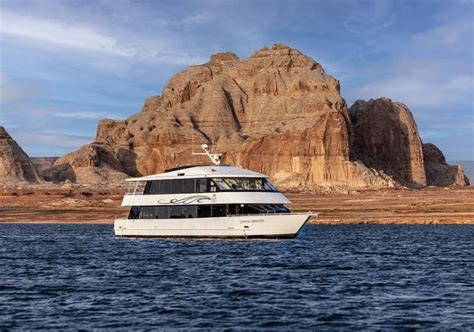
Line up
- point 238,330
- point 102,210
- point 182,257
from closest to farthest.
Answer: point 238,330 → point 182,257 → point 102,210

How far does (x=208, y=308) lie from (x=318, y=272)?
1278 centimetres

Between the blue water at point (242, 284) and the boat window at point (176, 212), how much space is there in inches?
104

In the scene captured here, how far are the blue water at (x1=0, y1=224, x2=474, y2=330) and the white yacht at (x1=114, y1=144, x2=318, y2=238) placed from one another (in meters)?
1.24

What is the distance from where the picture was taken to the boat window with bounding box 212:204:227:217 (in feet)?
209

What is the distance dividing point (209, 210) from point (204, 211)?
1.70 feet

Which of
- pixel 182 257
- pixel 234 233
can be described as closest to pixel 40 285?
pixel 182 257

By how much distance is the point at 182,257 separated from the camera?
2050 inches

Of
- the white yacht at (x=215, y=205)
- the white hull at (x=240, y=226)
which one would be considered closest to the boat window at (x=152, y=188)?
the white yacht at (x=215, y=205)

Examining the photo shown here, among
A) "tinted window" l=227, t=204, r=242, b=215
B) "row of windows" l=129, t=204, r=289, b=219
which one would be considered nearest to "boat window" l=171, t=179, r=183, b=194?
"row of windows" l=129, t=204, r=289, b=219

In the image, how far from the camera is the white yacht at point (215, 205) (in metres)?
62.2

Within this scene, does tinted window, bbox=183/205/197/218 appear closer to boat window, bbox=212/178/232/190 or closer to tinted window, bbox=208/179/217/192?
tinted window, bbox=208/179/217/192

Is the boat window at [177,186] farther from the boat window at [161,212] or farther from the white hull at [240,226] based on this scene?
the white hull at [240,226]

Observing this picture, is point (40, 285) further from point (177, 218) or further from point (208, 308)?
point (177, 218)

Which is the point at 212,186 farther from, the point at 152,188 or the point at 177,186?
the point at 152,188
